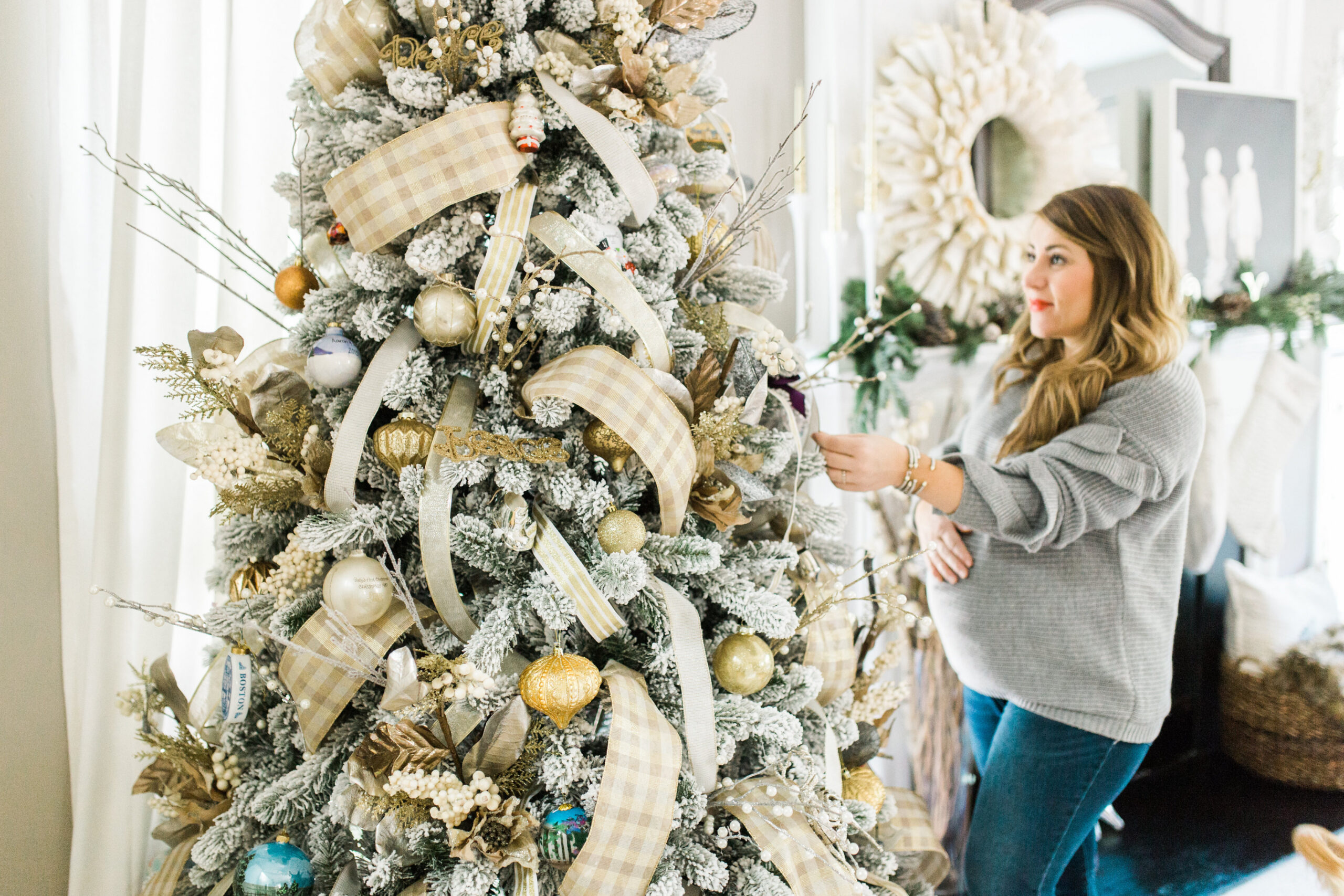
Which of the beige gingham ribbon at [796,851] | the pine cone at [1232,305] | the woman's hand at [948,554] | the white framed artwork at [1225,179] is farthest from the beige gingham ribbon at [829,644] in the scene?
the pine cone at [1232,305]

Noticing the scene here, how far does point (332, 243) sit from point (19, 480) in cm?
47

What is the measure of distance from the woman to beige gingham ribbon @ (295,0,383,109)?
0.72m

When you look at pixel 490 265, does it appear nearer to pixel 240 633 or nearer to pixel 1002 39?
pixel 240 633

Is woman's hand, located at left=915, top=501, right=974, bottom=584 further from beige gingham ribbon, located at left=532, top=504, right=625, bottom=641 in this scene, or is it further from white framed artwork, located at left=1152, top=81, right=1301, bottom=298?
white framed artwork, located at left=1152, top=81, right=1301, bottom=298

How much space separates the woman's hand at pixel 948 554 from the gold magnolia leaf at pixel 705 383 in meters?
0.64

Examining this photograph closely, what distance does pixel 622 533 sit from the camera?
666 millimetres

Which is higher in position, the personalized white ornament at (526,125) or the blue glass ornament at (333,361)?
the personalized white ornament at (526,125)

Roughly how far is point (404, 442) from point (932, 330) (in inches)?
53.6

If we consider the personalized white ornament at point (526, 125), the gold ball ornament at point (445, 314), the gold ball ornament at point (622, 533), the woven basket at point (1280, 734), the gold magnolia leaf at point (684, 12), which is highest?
the gold magnolia leaf at point (684, 12)

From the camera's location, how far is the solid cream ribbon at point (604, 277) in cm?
67

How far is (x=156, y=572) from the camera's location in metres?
0.90

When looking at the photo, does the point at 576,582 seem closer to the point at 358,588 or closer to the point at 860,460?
the point at 358,588

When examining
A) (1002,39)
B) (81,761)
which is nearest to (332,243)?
(81,761)

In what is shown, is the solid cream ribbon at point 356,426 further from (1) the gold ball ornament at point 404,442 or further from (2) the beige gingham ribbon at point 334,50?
(2) the beige gingham ribbon at point 334,50
